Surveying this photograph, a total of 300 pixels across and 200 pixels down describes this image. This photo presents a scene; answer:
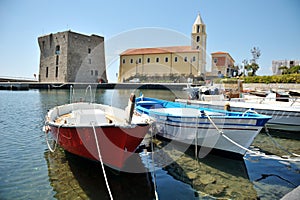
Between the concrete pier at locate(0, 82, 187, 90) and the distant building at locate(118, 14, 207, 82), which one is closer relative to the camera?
the concrete pier at locate(0, 82, 187, 90)

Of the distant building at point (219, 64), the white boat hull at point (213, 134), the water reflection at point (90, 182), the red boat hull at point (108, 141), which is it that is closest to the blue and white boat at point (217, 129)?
the white boat hull at point (213, 134)

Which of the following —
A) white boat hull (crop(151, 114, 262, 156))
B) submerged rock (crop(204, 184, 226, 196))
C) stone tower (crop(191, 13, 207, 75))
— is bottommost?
submerged rock (crop(204, 184, 226, 196))

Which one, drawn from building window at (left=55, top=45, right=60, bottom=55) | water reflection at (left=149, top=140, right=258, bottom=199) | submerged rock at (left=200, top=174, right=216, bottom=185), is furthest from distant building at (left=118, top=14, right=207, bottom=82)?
submerged rock at (left=200, top=174, right=216, bottom=185)

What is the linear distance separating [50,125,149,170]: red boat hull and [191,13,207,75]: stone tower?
52.6 metres

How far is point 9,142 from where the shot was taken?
827 centimetres

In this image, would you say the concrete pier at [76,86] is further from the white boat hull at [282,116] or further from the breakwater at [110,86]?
the white boat hull at [282,116]

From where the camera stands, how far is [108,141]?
5.35 m

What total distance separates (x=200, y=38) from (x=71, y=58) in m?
31.2

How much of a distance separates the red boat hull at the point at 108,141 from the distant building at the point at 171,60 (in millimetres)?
51671

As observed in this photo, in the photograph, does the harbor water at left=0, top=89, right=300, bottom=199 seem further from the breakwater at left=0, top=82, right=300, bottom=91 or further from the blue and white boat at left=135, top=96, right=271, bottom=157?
the breakwater at left=0, top=82, right=300, bottom=91

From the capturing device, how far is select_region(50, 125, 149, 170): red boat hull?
5.27m

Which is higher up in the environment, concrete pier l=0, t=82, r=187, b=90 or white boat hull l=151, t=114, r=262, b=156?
concrete pier l=0, t=82, r=187, b=90

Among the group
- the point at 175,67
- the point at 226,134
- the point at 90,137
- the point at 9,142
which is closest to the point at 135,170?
the point at 90,137

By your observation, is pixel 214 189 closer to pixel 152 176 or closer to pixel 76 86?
pixel 152 176
